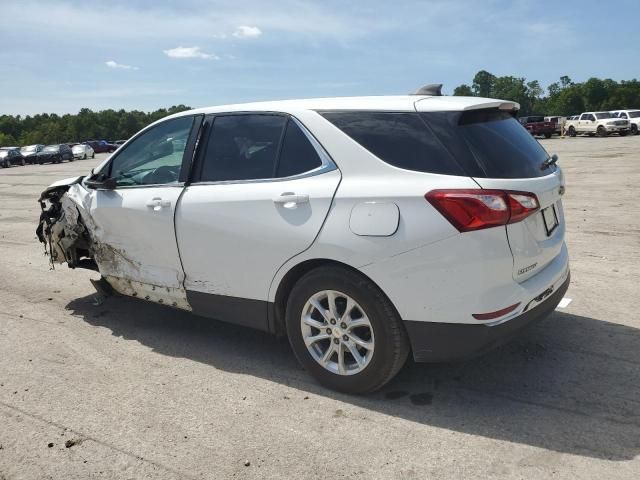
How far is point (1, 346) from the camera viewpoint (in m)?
4.54

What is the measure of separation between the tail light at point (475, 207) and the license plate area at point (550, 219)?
1.42 ft

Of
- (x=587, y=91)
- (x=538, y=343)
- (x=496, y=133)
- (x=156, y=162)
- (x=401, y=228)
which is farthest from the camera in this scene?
(x=587, y=91)

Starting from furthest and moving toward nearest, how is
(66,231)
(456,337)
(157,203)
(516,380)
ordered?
(66,231), (157,203), (516,380), (456,337)

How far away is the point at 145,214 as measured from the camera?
170 inches

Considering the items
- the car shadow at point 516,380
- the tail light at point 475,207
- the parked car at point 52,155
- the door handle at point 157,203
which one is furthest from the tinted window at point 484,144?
the parked car at point 52,155

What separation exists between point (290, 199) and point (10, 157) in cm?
5085

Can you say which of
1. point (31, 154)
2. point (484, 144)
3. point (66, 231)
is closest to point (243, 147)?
point (484, 144)

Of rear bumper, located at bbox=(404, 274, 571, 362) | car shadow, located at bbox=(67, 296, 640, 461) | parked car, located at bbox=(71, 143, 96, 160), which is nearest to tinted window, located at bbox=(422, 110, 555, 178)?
rear bumper, located at bbox=(404, 274, 571, 362)

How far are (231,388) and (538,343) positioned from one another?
7.39 ft

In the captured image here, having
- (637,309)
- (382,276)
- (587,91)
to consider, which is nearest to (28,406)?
(382,276)

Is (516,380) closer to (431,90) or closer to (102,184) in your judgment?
(431,90)

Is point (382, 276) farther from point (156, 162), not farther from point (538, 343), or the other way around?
point (156, 162)

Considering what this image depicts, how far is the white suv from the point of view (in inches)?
120

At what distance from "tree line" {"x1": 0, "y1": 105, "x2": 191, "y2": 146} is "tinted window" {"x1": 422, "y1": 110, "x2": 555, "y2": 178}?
433 feet
